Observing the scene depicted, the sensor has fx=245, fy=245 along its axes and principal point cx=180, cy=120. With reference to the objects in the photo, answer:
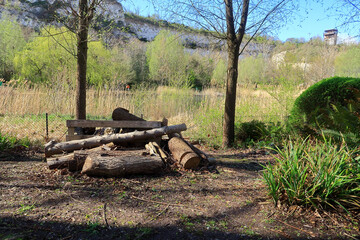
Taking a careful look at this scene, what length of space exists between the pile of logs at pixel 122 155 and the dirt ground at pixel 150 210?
0.14m

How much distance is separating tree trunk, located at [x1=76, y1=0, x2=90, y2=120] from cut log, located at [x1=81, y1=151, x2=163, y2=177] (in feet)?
6.23

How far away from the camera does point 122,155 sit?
3.63m

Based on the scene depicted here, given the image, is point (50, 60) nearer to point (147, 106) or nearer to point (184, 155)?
point (147, 106)

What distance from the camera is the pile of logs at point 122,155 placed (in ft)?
11.2

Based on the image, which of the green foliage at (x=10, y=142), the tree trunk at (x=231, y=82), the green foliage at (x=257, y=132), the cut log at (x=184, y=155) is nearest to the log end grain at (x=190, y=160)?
the cut log at (x=184, y=155)

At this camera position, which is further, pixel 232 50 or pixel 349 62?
pixel 349 62

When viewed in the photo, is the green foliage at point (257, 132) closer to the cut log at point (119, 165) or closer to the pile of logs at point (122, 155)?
the pile of logs at point (122, 155)

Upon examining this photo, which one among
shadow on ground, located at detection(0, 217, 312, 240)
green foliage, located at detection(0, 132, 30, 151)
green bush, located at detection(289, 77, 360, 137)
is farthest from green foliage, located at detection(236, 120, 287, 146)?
green foliage, located at detection(0, 132, 30, 151)

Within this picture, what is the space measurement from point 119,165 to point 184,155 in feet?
3.53

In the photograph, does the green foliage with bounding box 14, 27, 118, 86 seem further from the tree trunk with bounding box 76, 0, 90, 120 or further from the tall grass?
the tree trunk with bounding box 76, 0, 90, 120

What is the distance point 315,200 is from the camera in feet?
8.21

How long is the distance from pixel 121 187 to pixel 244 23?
4447mm

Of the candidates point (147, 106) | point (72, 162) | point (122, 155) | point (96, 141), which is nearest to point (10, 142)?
point (96, 141)

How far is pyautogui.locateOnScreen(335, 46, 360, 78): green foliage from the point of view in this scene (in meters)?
28.6
